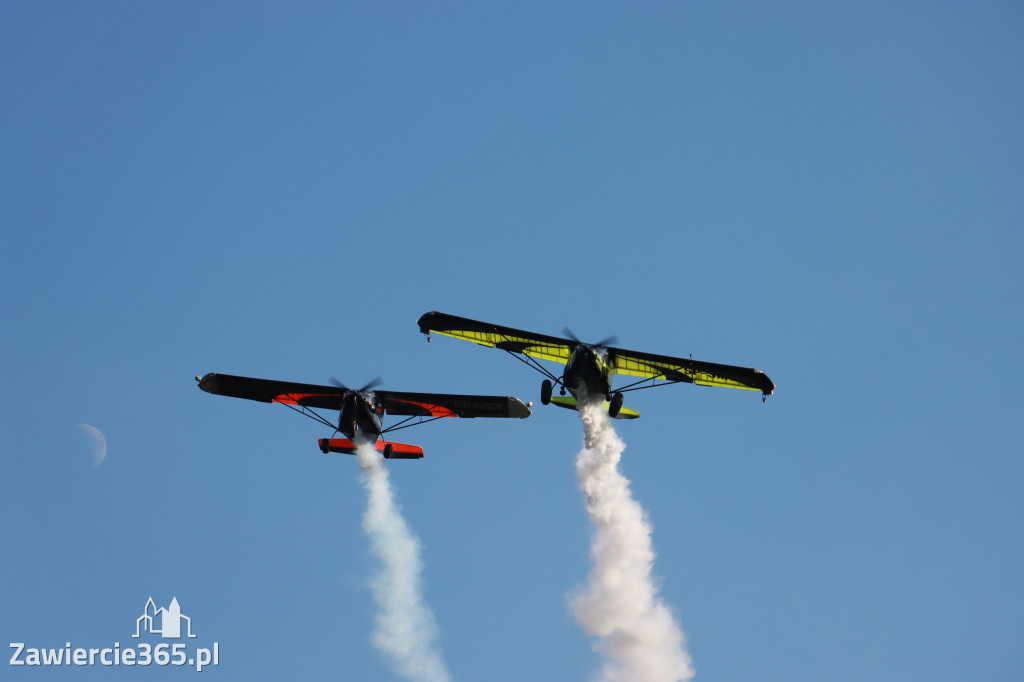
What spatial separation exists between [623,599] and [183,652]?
77.4ft

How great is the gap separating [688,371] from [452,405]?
400 inches

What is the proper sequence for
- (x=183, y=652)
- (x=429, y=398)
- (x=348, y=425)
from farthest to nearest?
(x=183, y=652), (x=429, y=398), (x=348, y=425)

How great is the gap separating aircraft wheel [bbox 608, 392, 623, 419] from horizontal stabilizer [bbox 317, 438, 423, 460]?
27.0 ft

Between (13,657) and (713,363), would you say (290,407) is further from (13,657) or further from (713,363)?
(13,657)

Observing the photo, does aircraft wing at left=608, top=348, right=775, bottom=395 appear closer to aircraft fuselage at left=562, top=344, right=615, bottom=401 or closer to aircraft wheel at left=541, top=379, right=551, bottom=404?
Answer: aircraft fuselage at left=562, top=344, right=615, bottom=401

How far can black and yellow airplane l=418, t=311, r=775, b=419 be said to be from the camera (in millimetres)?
41500

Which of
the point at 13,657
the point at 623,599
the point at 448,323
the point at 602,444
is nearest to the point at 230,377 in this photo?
the point at 448,323

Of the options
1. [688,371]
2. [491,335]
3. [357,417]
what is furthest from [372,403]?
[688,371]

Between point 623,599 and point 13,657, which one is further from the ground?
point 13,657

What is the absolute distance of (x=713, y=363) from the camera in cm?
4347

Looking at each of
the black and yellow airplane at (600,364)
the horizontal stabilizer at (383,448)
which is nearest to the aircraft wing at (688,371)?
the black and yellow airplane at (600,364)

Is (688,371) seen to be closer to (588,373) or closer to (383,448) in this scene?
(588,373)

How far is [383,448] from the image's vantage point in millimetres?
42656

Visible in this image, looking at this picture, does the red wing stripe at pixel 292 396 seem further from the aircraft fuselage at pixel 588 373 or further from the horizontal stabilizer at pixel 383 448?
the aircraft fuselage at pixel 588 373
